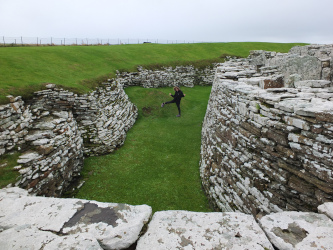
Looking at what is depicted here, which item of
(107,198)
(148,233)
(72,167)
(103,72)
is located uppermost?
(103,72)

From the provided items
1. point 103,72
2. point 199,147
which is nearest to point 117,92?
point 103,72

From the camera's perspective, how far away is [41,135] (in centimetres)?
797

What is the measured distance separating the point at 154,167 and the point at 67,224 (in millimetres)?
6546

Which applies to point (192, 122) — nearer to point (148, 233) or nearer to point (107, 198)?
point (107, 198)

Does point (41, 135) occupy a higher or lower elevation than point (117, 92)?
lower

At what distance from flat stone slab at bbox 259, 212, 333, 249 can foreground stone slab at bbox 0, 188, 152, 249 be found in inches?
79.6

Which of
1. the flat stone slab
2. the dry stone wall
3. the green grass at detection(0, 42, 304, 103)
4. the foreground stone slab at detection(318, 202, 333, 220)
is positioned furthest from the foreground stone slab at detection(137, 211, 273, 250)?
the dry stone wall

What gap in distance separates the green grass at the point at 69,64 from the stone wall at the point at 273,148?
26.9ft

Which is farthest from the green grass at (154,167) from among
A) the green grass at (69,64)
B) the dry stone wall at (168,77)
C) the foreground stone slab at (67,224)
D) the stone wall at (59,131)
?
the green grass at (69,64)

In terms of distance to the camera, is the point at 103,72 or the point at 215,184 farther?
the point at 103,72

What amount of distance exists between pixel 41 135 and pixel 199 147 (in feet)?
25.3

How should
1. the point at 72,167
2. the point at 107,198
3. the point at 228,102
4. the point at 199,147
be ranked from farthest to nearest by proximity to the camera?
1. the point at 199,147
2. the point at 72,167
3. the point at 107,198
4. the point at 228,102

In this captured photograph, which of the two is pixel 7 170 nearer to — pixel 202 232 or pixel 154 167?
pixel 154 167

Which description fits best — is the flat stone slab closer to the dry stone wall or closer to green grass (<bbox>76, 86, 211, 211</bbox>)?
green grass (<bbox>76, 86, 211, 211</bbox>)
